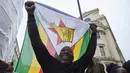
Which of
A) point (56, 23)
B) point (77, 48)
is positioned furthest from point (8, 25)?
point (77, 48)

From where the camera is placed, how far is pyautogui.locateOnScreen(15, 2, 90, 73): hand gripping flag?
14.7ft

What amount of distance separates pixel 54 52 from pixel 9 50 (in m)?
1.36

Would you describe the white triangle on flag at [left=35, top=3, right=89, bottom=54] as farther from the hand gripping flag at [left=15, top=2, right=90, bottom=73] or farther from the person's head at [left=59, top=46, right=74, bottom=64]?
the person's head at [left=59, top=46, right=74, bottom=64]

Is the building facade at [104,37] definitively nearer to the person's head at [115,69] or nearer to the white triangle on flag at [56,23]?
the white triangle on flag at [56,23]

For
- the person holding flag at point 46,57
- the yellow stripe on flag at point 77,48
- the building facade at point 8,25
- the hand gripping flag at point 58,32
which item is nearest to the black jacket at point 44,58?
the person holding flag at point 46,57

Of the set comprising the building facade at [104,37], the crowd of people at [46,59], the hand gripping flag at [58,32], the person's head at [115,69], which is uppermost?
the building facade at [104,37]

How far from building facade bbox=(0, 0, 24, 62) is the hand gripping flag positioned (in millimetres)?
856

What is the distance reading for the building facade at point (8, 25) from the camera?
5.20m

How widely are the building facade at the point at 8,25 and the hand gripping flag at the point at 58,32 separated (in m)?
0.86

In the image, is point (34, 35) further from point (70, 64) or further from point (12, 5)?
point (12, 5)

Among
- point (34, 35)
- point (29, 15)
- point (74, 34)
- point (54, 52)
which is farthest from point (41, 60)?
point (74, 34)

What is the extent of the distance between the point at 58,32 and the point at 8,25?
1.41m

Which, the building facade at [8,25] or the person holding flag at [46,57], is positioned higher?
the building facade at [8,25]

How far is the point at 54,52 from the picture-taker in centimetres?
445
